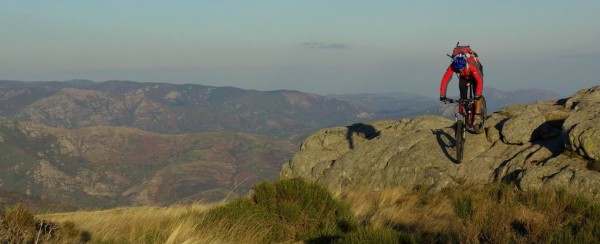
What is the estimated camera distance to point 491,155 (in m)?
17.2

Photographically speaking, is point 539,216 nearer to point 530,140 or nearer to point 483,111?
point 483,111

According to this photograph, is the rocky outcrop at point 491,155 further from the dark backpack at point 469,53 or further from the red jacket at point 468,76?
the dark backpack at point 469,53

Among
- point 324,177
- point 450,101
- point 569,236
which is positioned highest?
point 450,101

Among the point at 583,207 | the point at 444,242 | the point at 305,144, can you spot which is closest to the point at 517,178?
the point at 583,207

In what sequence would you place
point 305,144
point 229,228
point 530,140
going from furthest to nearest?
point 305,144, point 530,140, point 229,228

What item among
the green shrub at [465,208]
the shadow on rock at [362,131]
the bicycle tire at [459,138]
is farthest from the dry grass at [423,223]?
the shadow on rock at [362,131]

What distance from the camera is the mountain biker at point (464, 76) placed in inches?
577

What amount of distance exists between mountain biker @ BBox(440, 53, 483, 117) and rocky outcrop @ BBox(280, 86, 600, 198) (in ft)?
7.40

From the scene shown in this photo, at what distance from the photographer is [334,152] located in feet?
81.3

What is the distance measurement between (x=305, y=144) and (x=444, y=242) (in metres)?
19.6

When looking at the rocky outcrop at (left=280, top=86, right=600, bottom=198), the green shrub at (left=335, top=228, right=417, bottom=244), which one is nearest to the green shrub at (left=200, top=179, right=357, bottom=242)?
the green shrub at (left=335, top=228, right=417, bottom=244)

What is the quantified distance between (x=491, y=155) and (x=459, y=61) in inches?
170

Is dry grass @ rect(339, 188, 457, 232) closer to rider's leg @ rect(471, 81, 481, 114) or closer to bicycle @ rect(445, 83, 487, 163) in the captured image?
bicycle @ rect(445, 83, 487, 163)

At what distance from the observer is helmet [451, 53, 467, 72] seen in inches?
575
